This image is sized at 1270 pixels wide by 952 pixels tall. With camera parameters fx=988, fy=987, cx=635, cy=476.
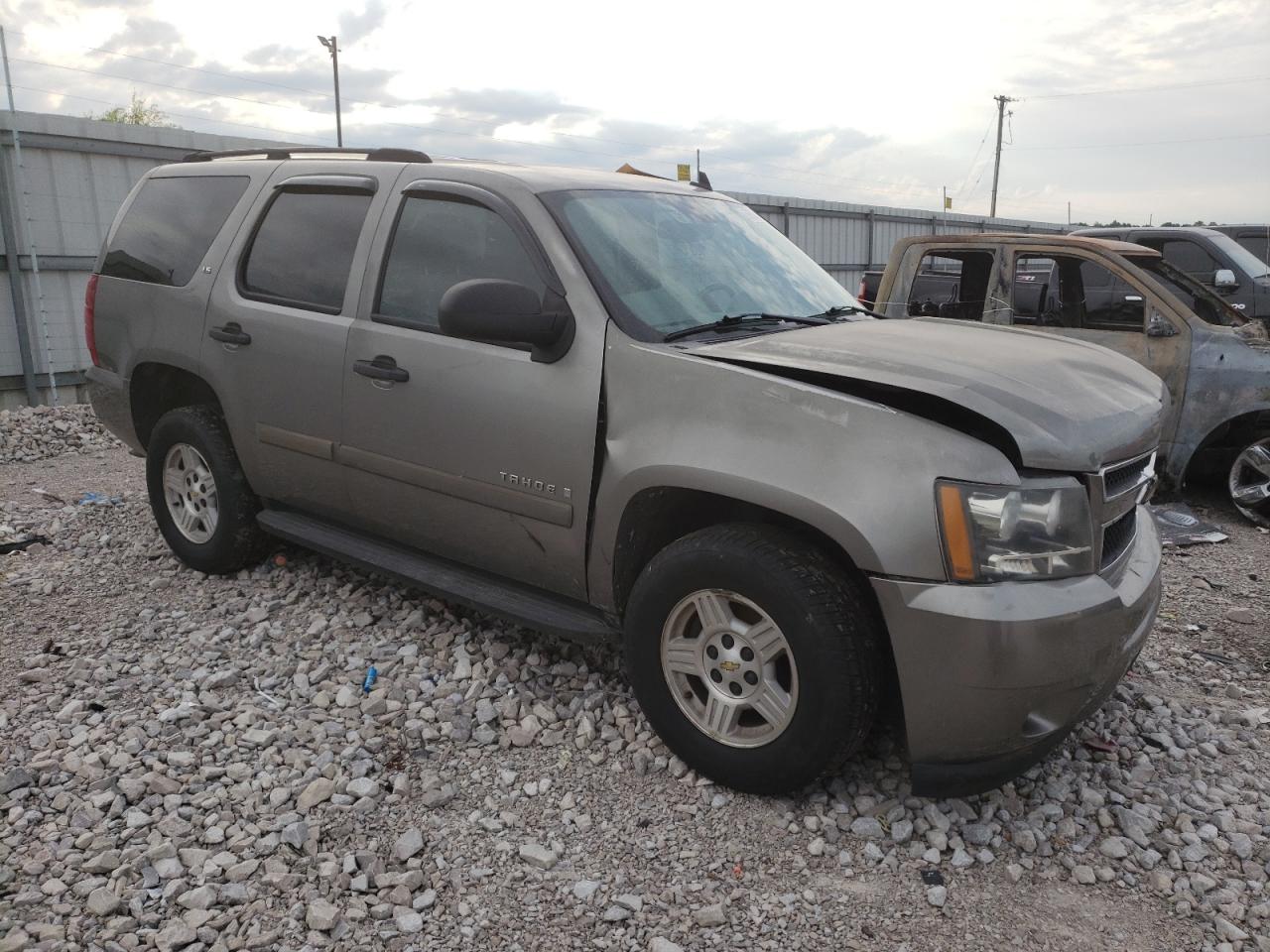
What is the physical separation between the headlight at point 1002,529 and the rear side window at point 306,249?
259 centimetres

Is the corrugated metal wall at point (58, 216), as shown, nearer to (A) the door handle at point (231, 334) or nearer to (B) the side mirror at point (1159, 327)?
(A) the door handle at point (231, 334)

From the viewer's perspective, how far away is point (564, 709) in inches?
142

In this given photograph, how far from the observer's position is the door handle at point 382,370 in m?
3.67

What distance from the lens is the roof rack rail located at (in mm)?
4051

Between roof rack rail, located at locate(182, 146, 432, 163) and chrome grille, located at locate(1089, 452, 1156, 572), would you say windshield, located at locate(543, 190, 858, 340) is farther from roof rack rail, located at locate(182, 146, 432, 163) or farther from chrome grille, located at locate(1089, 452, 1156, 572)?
chrome grille, located at locate(1089, 452, 1156, 572)

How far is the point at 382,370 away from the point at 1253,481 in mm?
5643

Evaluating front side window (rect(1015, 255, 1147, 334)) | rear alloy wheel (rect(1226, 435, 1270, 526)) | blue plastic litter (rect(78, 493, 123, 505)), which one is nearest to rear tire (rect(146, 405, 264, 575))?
blue plastic litter (rect(78, 493, 123, 505))

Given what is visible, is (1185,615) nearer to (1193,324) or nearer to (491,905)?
(1193,324)

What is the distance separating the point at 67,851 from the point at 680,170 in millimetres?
11754

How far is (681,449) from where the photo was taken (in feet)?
9.77

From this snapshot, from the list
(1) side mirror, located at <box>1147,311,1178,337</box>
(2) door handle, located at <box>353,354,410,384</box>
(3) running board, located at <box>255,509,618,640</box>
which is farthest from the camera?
(1) side mirror, located at <box>1147,311,1178,337</box>

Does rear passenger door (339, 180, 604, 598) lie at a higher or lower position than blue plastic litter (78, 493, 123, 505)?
higher

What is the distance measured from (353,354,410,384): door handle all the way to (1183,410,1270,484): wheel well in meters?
5.28

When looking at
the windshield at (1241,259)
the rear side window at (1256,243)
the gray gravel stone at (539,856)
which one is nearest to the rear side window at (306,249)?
the gray gravel stone at (539,856)
